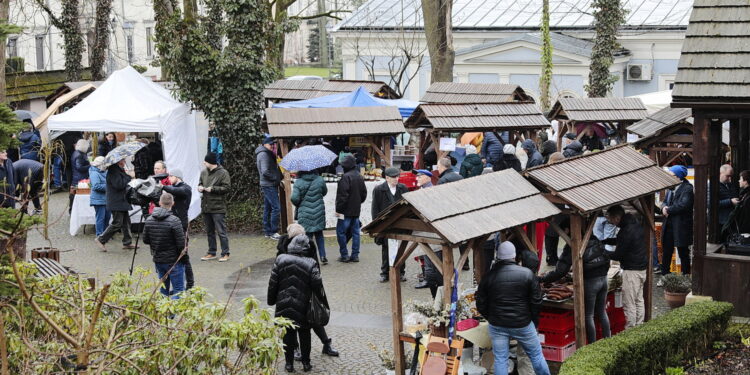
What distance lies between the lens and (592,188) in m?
11.2

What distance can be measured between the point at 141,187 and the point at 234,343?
806 centimetres

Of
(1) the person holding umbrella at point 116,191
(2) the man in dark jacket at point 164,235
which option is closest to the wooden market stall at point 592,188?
(2) the man in dark jacket at point 164,235

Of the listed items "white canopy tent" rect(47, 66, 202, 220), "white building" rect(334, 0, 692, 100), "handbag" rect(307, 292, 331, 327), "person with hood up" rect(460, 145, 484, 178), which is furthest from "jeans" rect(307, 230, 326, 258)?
"white building" rect(334, 0, 692, 100)

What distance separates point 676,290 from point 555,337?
286 cm

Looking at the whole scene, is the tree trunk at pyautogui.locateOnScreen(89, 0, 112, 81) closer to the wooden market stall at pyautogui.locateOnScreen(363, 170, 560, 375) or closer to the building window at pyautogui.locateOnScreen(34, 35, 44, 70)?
the building window at pyautogui.locateOnScreen(34, 35, 44, 70)

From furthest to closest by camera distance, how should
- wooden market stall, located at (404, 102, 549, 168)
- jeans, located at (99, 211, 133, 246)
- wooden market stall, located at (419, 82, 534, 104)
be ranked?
wooden market stall, located at (419, 82, 534, 104)
wooden market stall, located at (404, 102, 549, 168)
jeans, located at (99, 211, 133, 246)

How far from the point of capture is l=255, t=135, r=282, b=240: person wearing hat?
18031 millimetres

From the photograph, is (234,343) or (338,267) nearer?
(234,343)

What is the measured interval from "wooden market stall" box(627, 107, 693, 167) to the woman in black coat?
3.55 m

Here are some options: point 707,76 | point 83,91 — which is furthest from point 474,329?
point 83,91

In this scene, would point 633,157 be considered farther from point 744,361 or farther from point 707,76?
point 744,361

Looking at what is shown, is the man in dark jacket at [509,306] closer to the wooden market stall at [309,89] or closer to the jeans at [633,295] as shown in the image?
the jeans at [633,295]

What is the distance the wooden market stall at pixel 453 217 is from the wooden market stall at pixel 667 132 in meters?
8.12

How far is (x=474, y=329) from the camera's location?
1016 centimetres
